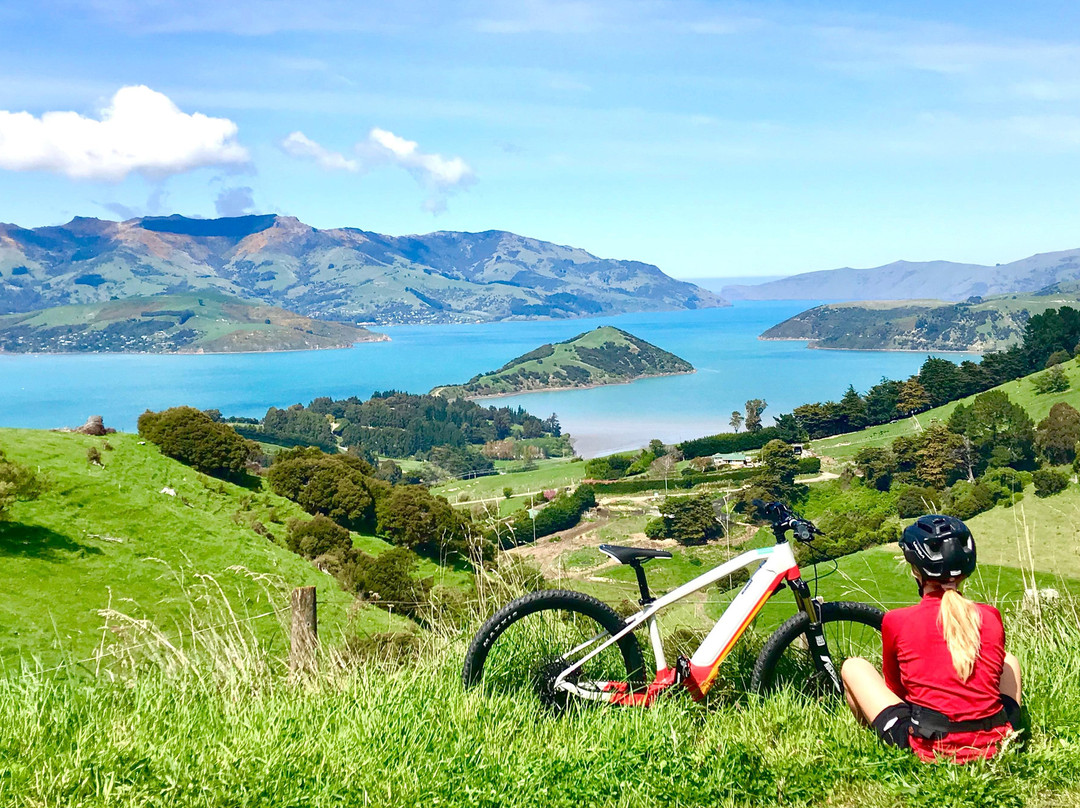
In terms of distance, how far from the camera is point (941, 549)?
3.39 meters

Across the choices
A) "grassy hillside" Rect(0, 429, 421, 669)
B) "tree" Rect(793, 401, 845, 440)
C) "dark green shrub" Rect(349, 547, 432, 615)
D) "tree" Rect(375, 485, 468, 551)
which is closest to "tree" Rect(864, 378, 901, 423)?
"tree" Rect(793, 401, 845, 440)

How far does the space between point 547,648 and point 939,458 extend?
251ft

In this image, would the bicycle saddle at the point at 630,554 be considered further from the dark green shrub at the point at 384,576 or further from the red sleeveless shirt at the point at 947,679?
the dark green shrub at the point at 384,576

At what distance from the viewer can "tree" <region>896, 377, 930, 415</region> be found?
99188 mm

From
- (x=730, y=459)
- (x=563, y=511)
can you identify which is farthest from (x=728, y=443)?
(x=563, y=511)

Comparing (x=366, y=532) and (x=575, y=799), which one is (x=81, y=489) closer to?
(x=366, y=532)

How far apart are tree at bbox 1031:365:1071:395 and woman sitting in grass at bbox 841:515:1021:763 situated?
303ft

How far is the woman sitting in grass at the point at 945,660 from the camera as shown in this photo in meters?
3.34

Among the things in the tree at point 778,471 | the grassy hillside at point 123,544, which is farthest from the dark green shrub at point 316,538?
the tree at point 778,471

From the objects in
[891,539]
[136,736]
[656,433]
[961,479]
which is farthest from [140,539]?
[656,433]

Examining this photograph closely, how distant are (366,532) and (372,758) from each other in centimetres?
3316

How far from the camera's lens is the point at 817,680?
170 inches

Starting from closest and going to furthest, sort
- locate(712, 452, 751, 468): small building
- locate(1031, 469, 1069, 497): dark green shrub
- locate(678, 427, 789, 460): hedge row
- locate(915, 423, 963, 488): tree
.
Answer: locate(1031, 469, 1069, 497): dark green shrub < locate(915, 423, 963, 488): tree < locate(712, 452, 751, 468): small building < locate(678, 427, 789, 460): hedge row

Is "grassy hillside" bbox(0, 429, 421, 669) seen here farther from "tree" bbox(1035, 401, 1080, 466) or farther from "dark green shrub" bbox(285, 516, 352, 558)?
"tree" bbox(1035, 401, 1080, 466)
